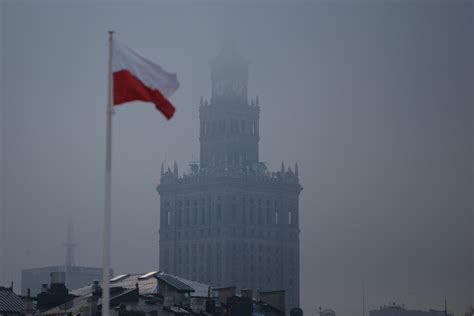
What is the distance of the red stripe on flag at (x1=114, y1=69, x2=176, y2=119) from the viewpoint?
3177 inches

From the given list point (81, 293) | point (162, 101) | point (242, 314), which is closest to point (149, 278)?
point (81, 293)

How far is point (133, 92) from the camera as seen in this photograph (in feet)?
265

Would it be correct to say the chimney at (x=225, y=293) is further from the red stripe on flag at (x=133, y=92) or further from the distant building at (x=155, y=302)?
the red stripe on flag at (x=133, y=92)

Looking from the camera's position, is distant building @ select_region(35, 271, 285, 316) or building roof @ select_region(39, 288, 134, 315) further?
building roof @ select_region(39, 288, 134, 315)

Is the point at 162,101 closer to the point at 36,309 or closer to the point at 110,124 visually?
the point at 110,124

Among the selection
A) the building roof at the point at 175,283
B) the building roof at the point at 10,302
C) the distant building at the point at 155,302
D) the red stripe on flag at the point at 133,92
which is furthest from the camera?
the building roof at the point at 175,283

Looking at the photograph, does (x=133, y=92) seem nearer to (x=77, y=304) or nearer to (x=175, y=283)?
(x=77, y=304)

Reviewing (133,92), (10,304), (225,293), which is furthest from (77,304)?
(133,92)

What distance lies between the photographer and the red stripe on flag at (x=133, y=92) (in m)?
80.7

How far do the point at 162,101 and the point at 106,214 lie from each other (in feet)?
18.6

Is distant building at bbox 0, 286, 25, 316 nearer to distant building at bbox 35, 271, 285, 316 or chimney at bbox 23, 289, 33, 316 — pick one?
chimney at bbox 23, 289, 33, 316

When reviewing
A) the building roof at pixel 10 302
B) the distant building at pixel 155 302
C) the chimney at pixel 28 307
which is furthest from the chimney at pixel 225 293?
the building roof at pixel 10 302

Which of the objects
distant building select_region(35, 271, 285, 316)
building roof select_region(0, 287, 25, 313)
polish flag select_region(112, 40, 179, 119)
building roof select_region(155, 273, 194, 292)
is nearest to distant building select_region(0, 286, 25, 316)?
building roof select_region(0, 287, 25, 313)

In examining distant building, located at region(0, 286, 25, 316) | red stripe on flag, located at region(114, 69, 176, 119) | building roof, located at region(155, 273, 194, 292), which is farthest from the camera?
building roof, located at region(155, 273, 194, 292)
